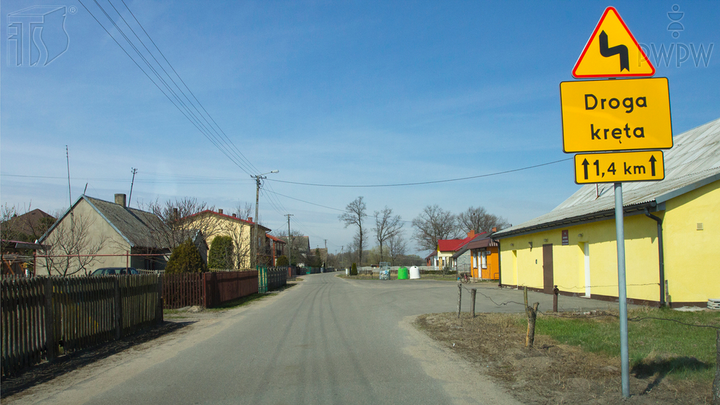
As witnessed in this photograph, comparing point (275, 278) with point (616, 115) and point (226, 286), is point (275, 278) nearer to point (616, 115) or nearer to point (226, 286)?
point (226, 286)

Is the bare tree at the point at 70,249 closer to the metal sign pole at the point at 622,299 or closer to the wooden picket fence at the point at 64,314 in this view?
Result: the wooden picket fence at the point at 64,314

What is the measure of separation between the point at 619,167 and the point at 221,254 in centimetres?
3613

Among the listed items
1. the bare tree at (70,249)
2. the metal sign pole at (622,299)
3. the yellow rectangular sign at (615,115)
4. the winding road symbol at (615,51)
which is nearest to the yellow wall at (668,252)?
the yellow rectangular sign at (615,115)

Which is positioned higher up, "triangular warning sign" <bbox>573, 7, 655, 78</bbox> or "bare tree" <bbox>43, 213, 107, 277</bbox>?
"triangular warning sign" <bbox>573, 7, 655, 78</bbox>

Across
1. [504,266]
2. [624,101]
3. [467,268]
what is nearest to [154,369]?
[624,101]

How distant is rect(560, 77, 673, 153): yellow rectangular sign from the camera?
17.9 feet

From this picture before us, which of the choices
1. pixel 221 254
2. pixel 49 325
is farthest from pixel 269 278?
pixel 49 325

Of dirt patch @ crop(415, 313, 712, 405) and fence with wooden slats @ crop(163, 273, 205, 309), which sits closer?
dirt patch @ crop(415, 313, 712, 405)

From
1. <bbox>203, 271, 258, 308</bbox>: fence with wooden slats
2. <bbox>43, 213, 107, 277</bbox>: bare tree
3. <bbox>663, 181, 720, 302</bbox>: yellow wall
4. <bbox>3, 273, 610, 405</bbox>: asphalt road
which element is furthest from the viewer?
<bbox>203, 271, 258, 308</bbox>: fence with wooden slats

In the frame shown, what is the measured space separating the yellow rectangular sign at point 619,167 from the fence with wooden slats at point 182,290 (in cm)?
1627

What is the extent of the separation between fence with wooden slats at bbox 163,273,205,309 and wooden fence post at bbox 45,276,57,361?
1015cm

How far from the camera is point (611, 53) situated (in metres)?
5.66

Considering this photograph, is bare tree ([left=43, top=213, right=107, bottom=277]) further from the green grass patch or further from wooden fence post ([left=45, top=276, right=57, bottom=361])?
the green grass patch

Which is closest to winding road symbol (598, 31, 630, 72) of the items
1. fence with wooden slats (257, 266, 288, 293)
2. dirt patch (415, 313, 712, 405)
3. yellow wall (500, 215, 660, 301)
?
dirt patch (415, 313, 712, 405)
